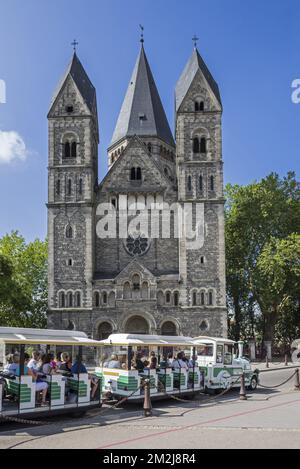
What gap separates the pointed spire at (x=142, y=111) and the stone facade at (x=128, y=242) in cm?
964

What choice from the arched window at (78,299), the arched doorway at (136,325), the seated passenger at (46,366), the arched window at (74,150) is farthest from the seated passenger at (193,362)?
the arched window at (74,150)

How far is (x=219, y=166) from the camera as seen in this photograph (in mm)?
46406

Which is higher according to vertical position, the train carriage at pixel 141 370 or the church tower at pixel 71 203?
the church tower at pixel 71 203

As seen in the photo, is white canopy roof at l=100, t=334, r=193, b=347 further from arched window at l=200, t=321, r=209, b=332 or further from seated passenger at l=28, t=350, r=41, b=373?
arched window at l=200, t=321, r=209, b=332

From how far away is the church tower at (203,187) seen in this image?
1736 inches

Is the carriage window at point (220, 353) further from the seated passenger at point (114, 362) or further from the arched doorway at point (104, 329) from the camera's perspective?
the arched doorway at point (104, 329)

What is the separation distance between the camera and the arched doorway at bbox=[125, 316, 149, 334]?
44156mm

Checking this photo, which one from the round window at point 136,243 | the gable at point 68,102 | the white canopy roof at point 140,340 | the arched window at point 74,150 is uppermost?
the gable at point 68,102

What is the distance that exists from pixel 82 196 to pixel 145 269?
759 centimetres

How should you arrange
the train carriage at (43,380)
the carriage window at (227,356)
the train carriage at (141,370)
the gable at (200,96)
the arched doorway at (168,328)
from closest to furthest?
the train carriage at (43,380)
the train carriage at (141,370)
the carriage window at (227,356)
the arched doorway at (168,328)
the gable at (200,96)

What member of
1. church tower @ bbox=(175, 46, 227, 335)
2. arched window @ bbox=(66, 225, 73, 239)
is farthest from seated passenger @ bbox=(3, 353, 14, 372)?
arched window @ bbox=(66, 225, 73, 239)

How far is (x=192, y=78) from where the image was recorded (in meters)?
48.7

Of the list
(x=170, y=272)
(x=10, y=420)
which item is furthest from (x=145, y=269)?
(x=10, y=420)

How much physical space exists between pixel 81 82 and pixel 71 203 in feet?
36.5
